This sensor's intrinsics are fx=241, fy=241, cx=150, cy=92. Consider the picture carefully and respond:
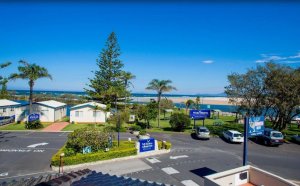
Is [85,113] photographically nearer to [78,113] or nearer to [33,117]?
[78,113]

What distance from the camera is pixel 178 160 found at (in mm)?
20219

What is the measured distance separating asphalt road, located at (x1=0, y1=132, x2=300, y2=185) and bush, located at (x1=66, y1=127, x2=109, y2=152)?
2174mm

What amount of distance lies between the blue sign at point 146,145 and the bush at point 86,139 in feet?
10.8

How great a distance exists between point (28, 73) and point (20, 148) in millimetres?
16979

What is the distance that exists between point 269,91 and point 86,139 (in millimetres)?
24499

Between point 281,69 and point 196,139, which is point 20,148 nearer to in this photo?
point 196,139

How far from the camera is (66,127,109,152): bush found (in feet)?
64.5

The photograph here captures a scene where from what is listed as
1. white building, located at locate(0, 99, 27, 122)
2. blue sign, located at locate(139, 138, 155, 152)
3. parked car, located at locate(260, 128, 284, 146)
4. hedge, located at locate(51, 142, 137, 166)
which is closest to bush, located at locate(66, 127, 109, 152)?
hedge, located at locate(51, 142, 137, 166)

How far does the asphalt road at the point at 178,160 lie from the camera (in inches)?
671

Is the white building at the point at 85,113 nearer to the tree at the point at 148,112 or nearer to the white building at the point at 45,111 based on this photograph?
the white building at the point at 45,111

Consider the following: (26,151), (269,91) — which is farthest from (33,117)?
(269,91)

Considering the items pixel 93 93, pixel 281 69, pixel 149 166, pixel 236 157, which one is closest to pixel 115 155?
pixel 149 166

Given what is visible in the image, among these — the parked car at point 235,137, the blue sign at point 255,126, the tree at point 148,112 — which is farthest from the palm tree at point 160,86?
the blue sign at point 255,126

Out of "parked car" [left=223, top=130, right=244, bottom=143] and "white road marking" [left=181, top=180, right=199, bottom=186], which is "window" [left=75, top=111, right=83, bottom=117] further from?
"white road marking" [left=181, top=180, right=199, bottom=186]
